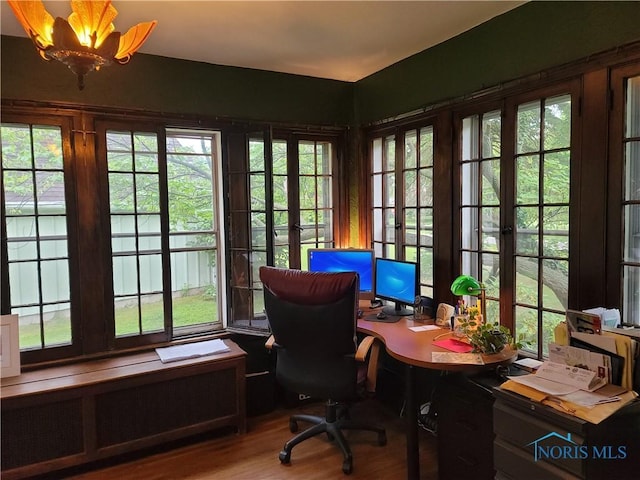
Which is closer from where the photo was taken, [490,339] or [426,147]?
[490,339]

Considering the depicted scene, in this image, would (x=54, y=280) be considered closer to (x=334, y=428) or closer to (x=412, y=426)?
(x=334, y=428)

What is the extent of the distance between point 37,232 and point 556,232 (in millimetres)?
3108

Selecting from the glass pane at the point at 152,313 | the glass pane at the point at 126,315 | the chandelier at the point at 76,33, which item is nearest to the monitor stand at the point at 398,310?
the glass pane at the point at 152,313

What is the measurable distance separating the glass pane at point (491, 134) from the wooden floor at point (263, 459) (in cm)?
187

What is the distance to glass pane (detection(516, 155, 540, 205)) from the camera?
8.20 feet

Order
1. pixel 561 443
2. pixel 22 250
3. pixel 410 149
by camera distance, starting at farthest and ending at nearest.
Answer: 1. pixel 410 149
2. pixel 22 250
3. pixel 561 443

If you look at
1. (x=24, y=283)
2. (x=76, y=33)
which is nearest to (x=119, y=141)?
(x=24, y=283)

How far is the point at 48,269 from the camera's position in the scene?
115 inches

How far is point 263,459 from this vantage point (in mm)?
2760

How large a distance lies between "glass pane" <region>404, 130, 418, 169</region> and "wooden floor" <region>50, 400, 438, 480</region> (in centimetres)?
189

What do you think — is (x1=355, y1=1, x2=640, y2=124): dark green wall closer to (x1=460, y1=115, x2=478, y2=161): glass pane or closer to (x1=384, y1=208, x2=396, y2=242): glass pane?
(x1=460, y1=115, x2=478, y2=161): glass pane

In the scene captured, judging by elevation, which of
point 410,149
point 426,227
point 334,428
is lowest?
point 334,428

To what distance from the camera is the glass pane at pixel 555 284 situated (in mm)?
2383

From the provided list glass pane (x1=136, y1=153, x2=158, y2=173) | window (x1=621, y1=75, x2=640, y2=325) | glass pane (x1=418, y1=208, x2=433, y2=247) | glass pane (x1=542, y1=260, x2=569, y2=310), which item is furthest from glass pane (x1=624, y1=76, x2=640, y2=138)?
glass pane (x1=136, y1=153, x2=158, y2=173)
